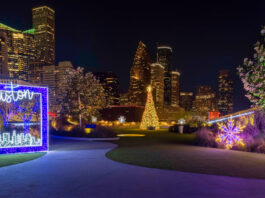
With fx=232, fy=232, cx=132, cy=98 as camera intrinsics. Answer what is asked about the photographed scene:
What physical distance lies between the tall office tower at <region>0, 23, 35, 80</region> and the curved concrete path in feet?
466

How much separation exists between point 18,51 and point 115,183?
175644 millimetres

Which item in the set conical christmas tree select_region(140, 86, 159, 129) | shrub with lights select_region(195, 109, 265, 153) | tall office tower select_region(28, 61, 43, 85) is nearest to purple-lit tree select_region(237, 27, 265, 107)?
shrub with lights select_region(195, 109, 265, 153)

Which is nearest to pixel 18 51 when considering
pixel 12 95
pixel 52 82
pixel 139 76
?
pixel 52 82

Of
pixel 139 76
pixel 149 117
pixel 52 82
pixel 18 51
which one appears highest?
pixel 18 51

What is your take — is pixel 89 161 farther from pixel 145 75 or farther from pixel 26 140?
pixel 145 75

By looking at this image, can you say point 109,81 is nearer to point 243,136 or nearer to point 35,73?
point 35,73

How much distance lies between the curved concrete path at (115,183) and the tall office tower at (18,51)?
14196 centimetres

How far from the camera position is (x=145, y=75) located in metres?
172

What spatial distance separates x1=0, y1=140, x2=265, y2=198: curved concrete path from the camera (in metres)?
5.54

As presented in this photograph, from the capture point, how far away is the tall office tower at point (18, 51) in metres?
142

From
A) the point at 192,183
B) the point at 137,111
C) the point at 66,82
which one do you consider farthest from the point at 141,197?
the point at 137,111

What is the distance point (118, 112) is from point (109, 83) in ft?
298

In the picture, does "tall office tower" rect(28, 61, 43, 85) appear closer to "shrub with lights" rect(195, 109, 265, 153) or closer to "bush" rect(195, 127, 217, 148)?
"bush" rect(195, 127, 217, 148)

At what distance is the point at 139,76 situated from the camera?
162m
